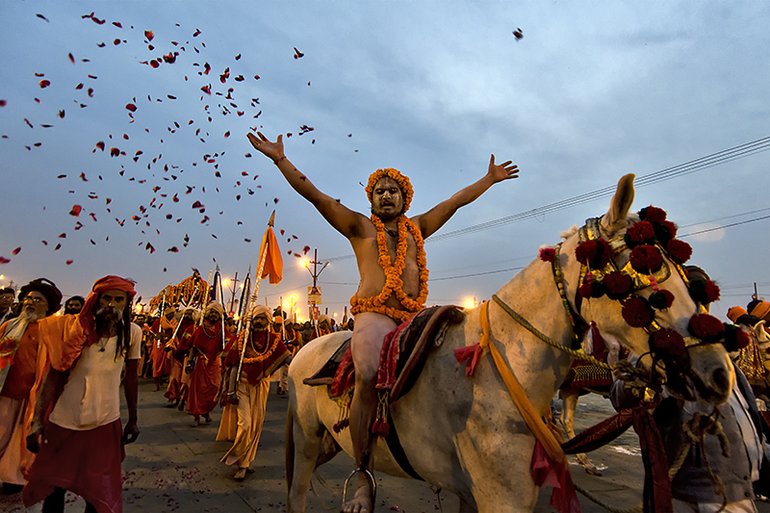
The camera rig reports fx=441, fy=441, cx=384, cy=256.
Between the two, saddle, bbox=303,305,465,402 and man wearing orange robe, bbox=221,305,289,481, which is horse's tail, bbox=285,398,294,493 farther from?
man wearing orange robe, bbox=221,305,289,481

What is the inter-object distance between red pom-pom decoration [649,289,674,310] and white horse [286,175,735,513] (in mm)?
45

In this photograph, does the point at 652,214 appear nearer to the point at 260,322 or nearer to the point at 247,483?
the point at 247,483

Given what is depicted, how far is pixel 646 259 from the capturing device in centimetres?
192

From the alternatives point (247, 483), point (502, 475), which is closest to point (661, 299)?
point (502, 475)

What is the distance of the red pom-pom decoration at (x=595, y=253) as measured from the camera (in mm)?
2041

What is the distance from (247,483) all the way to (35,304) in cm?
352

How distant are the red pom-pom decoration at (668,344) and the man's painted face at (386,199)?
6.56ft

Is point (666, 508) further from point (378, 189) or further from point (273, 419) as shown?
point (273, 419)

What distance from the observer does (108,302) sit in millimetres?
4078

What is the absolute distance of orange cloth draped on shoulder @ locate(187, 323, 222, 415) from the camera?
9.70m

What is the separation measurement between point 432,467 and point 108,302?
10.8 feet

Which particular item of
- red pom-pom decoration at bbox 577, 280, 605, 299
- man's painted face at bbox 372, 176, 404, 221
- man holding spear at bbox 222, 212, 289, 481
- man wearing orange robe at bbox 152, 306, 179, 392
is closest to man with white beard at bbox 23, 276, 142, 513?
man's painted face at bbox 372, 176, 404, 221

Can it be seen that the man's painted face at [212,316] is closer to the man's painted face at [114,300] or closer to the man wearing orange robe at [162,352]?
the man's painted face at [114,300]

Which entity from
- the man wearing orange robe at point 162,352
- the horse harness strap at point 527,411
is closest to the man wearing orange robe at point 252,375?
the horse harness strap at point 527,411
